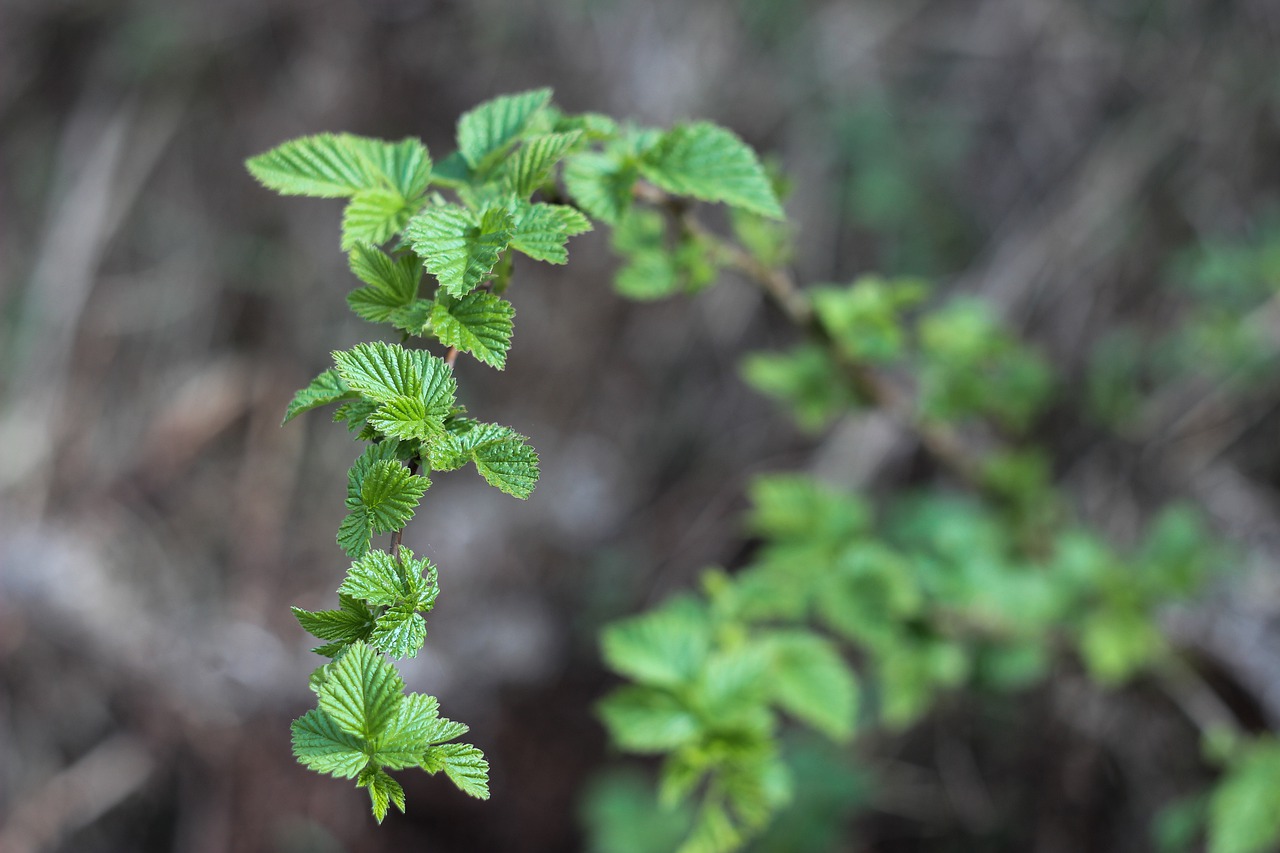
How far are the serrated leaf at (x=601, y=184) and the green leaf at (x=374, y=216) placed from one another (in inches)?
6.0

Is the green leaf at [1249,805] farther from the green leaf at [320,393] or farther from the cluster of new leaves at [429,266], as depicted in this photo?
the green leaf at [320,393]

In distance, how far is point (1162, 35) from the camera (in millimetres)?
2436

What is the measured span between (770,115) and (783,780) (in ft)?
6.60

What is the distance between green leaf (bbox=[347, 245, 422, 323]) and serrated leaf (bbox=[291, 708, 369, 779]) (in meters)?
0.31

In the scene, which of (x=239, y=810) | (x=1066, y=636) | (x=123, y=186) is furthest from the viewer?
(x=123, y=186)

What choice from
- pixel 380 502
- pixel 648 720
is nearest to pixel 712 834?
pixel 648 720

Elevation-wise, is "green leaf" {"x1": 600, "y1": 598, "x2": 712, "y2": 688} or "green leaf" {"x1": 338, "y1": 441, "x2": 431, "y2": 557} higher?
"green leaf" {"x1": 338, "y1": 441, "x2": 431, "y2": 557}

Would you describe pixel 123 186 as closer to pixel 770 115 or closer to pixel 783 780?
pixel 770 115

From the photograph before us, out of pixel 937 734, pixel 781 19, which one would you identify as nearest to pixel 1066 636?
pixel 937 734

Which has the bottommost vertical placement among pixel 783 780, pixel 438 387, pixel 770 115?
pixel 783 780

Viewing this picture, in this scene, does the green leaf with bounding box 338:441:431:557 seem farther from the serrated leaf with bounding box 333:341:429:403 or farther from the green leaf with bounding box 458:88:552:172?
the green leaf with bounding box 458:88:552:172

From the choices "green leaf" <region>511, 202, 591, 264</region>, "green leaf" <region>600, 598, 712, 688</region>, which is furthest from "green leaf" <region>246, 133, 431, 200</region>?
"green leaf" <region>600, 598, 712, 688</region>

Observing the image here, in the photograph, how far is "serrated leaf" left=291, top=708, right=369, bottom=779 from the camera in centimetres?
61

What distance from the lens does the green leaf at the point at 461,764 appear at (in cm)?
62
